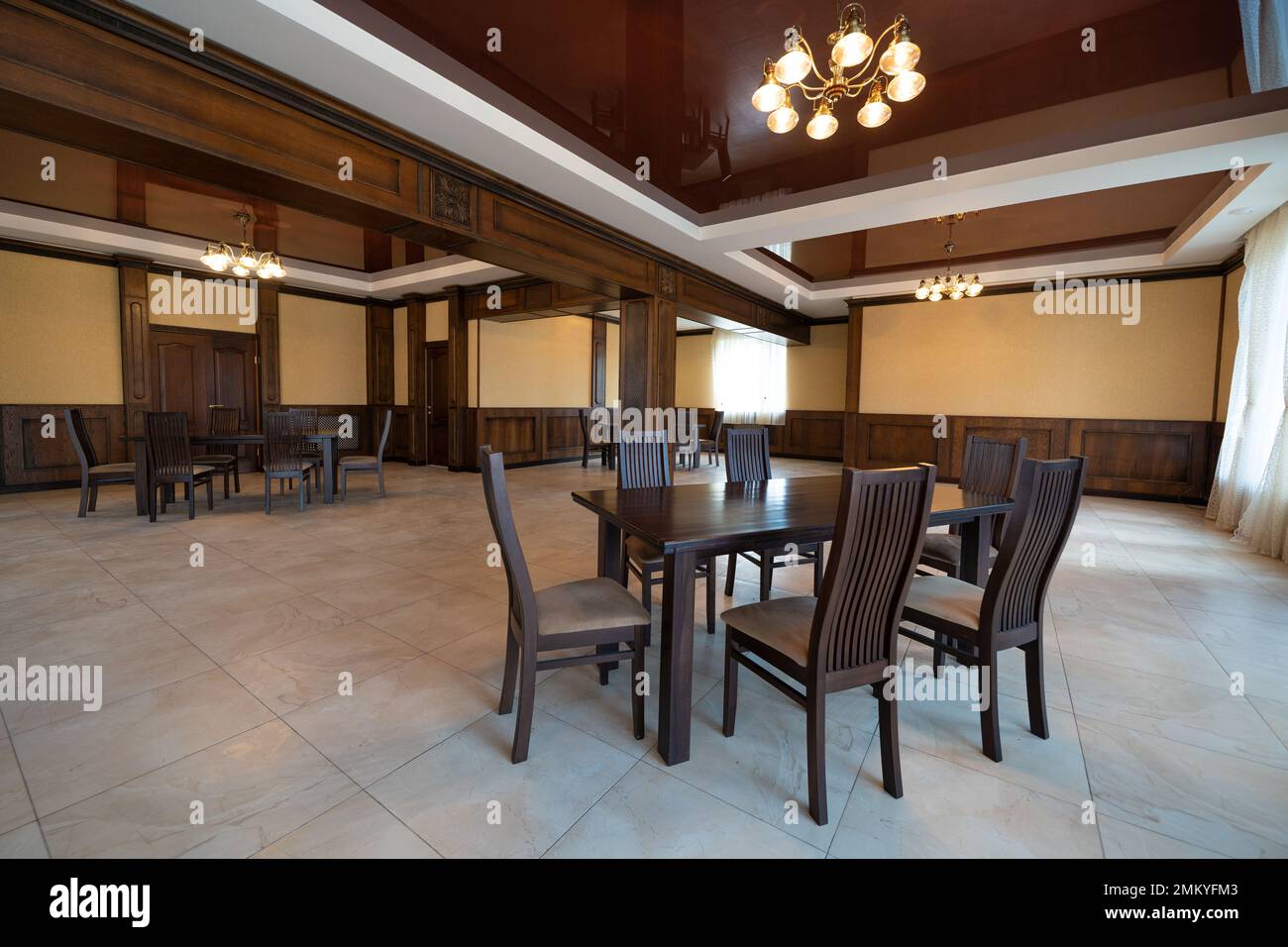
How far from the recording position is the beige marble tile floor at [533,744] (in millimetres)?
1413

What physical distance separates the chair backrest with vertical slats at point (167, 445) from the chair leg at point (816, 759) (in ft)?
19.5

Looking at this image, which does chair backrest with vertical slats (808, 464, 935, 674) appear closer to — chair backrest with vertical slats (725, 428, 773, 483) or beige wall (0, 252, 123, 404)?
chair backrest with vertical slats (725, 428, 773, 483)

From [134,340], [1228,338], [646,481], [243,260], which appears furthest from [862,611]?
[134,340]

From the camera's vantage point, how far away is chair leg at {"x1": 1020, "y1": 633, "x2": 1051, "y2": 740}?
1875mm

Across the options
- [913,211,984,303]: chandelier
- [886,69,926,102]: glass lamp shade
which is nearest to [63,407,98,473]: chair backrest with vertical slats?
[886,69,926,102]: glass lamp shade

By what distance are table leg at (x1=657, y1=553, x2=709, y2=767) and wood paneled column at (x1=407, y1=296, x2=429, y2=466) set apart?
349 inches

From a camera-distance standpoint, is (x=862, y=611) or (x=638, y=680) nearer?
(x=862, y=611)

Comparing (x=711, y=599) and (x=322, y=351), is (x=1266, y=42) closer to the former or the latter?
(x=711, y=599)

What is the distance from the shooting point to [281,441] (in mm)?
5758

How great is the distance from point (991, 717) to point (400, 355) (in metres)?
10.3
